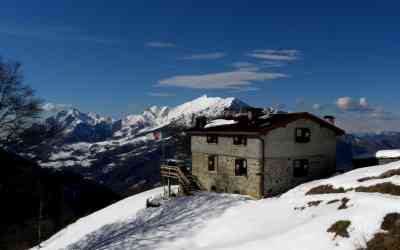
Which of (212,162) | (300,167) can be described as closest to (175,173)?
(212,162)

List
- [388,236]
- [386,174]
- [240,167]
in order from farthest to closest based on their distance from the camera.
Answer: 1. [240,167]
2. [386,174]
3. [388,236]

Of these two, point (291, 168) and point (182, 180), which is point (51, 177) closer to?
point (182, 180)

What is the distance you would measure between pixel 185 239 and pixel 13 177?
43.1ft

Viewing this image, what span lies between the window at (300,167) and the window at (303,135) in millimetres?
2048

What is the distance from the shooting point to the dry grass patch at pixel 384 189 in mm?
26906

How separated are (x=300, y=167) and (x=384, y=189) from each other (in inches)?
576

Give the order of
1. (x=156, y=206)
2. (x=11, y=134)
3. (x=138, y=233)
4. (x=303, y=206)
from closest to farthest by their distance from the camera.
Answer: (x=11, y=134) < (x=303, y=206) < (x=138, y=233) < (x=156, y=206)

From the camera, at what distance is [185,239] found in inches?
1140

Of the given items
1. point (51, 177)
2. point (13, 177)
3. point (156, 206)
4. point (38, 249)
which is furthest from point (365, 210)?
point (51, 177)

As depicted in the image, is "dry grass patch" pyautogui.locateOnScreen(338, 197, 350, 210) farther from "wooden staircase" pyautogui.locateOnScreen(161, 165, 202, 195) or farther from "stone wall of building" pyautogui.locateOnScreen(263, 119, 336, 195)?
"wooden staircase" pyautogui.locateOnScreen(161, 165, 202, 195)

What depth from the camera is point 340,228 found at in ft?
66.8

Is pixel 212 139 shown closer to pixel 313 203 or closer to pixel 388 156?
pixel 388 156

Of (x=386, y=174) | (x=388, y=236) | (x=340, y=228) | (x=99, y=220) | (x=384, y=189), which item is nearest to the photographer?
(x=388, y=236)

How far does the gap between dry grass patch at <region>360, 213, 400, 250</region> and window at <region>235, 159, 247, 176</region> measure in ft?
74.1
